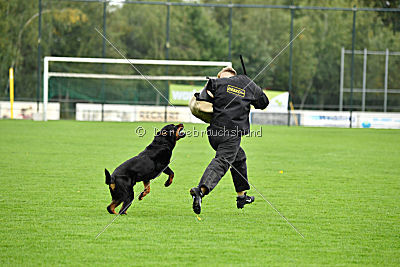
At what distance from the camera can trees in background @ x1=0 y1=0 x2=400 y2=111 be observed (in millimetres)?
51406

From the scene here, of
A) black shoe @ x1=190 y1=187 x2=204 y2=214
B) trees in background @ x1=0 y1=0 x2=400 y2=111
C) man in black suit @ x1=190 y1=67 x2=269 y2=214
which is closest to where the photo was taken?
black shoe @ x1=190 y1=187 x2=204 y2=214

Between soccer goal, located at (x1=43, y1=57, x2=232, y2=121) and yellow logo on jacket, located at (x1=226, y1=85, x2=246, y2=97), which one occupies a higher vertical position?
soccer goal, located at (x1=43, y1=57, x2=232, y2=121)

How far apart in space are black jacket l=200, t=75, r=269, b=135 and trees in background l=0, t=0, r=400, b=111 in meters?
40.6

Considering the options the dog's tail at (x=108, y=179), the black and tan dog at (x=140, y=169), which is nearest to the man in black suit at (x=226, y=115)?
the black and tan dog at (x=140, y=169)

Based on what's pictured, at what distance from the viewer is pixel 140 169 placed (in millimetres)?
7594

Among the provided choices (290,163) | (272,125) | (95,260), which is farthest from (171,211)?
(272,125)

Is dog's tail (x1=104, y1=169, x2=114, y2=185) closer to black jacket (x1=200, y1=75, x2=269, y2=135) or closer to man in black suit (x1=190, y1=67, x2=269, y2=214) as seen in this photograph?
man in black suit (x1=190, y1=67, x2=269, y2=214)

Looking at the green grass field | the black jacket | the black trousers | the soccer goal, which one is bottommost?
the green grass field

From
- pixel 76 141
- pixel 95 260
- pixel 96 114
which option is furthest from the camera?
pixel 96 114

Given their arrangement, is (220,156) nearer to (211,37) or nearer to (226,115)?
(226,115)

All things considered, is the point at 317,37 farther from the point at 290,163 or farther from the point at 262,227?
the point at 262,227

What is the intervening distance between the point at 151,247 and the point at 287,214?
2.52 meters

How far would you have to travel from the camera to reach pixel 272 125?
3456cm

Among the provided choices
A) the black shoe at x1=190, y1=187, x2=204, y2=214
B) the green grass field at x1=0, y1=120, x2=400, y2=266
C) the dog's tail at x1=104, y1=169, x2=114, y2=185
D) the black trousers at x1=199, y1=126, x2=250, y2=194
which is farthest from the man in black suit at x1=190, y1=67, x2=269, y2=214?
the dog's tail at x1=104, y1=169, x2=114, y2=185
